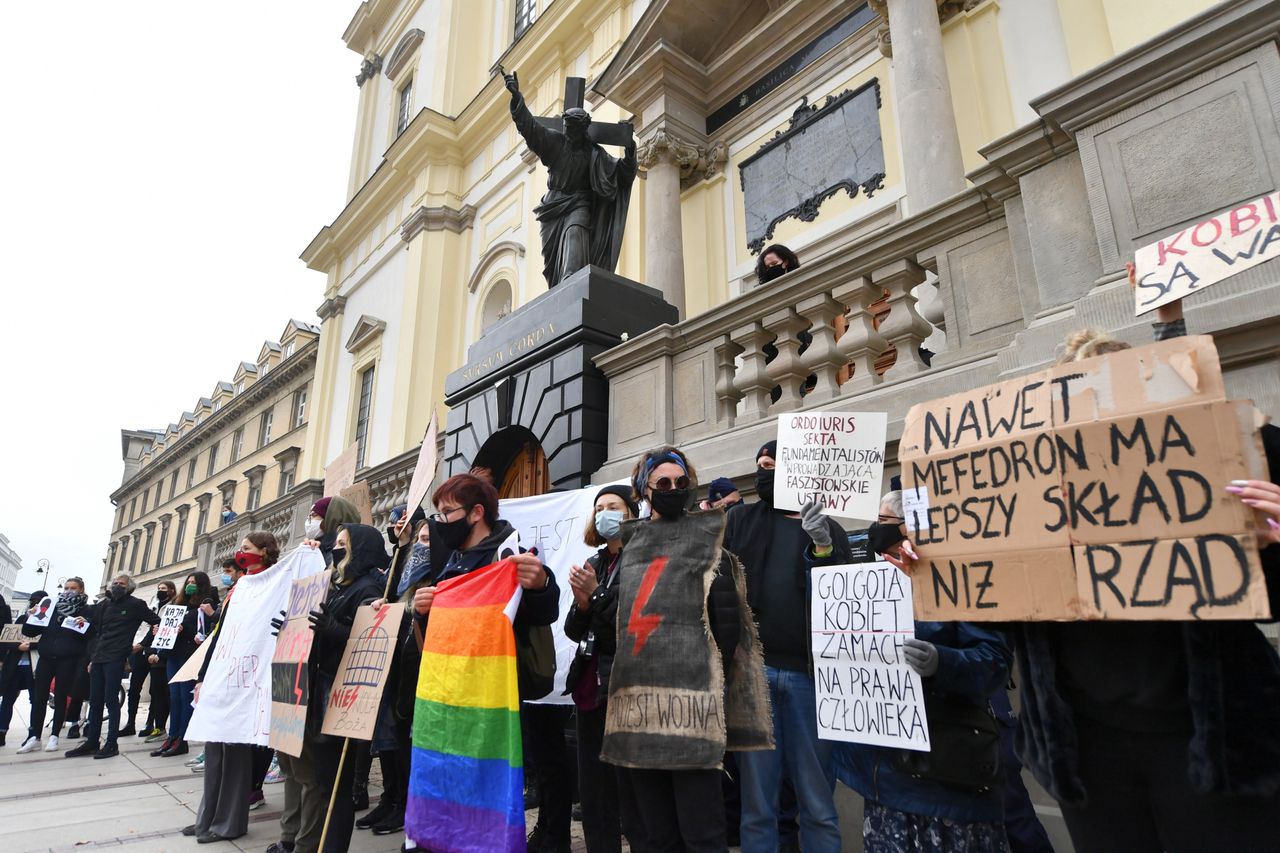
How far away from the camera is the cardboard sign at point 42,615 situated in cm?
887

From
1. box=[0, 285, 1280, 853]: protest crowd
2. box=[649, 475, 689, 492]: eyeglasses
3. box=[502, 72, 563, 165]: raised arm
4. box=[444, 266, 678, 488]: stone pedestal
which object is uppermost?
box=[502, 72, 563, 165]: raised arm

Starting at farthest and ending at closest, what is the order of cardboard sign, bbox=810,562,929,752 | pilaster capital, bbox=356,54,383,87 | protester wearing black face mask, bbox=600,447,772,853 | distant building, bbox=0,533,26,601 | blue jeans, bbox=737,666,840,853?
distant building, bbox=0,533,26,601 < pilaster capital, bbox=356,54,383,87 < blue jeans, bbox=737,666,840,853 < cardboard sign, bbox=810,562,929,752 < protester wearing black face mask, bbox=600,447,772,853

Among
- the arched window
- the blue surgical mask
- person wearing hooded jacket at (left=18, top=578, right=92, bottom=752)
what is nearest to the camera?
the blue surgical mask

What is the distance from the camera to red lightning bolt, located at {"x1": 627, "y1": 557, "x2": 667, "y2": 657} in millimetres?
2621

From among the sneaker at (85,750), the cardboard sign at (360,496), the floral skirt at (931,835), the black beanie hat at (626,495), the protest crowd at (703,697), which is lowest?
the sneaker at (85,750)

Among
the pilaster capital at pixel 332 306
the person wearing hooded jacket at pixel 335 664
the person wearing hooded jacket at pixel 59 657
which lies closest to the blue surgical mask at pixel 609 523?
the person wearing hooded jacket at pixel 335 664

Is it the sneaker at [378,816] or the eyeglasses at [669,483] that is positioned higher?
the eyeglasses at [669,483]

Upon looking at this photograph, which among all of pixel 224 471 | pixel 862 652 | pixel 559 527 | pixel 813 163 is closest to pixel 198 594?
pixel 559 527

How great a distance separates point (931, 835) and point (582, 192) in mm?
7062

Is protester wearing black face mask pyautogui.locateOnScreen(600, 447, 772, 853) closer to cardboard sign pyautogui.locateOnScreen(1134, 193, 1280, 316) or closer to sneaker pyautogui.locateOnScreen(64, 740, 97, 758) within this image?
cardboard sign pyautogui.locateOnScreen(1134, 193, 1280, 316)

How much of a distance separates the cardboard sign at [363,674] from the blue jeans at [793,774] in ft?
5.36

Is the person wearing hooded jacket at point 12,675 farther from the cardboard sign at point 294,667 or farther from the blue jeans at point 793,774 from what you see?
the blue jeans at point 793,774

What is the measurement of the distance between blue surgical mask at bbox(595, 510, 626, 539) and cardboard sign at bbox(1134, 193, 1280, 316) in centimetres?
208

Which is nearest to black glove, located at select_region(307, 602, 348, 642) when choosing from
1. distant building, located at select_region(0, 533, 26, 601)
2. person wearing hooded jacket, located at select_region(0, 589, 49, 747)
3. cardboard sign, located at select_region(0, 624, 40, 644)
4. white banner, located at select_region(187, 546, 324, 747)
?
white banner, located at select_region(187, 546, 324, 747)
